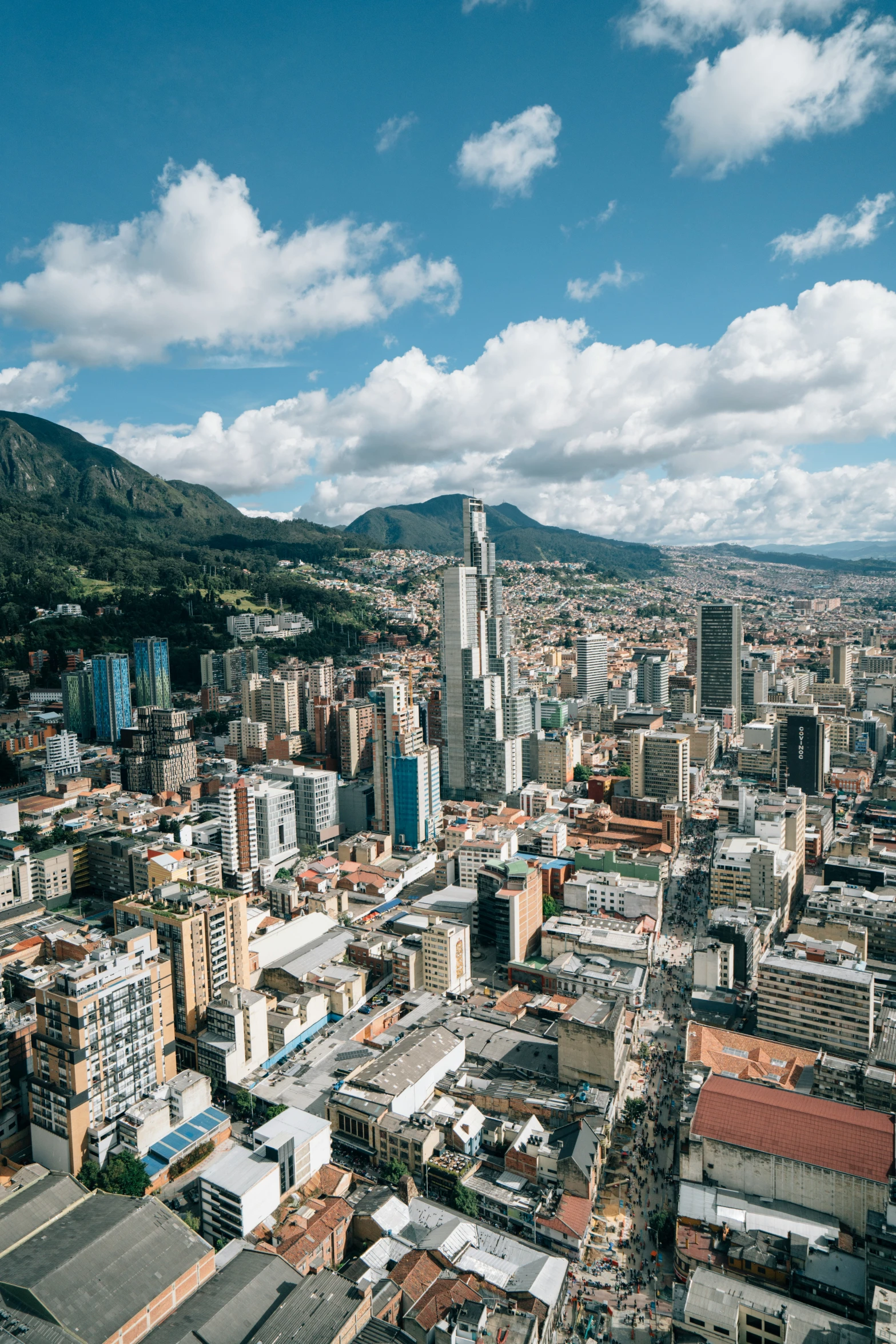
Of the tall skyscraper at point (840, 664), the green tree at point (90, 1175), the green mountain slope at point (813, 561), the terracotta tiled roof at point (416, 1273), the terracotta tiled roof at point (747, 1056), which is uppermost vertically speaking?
the green mountain slope at point (813, 561)

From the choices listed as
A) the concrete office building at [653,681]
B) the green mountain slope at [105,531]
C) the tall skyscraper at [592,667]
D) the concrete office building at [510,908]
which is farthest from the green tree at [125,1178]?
the green mountain slope at [105,531]

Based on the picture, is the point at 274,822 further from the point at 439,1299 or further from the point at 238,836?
the point at 439,1299

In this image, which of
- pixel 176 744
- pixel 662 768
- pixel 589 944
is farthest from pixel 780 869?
pixel 176 744

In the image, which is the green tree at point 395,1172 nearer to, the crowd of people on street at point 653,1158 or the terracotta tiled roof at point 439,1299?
the terracotta tiled roof at point 439,1299

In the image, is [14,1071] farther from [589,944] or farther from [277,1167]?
[589,944]

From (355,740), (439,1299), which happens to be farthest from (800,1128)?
(355,740)

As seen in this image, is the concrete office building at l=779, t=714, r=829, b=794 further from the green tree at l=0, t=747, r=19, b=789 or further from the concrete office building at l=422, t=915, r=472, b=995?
the green tree at l=0, t=747, r=19, b=789

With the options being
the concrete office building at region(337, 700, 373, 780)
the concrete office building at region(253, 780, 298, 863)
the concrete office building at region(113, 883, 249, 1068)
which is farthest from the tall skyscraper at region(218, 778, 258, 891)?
the concrete office building at region(337, 700, 373, 780)
